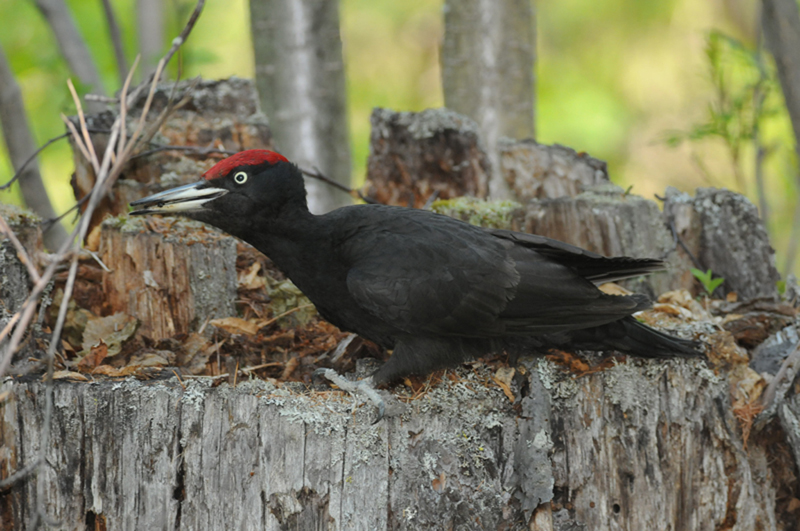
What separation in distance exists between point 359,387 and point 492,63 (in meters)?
3.46

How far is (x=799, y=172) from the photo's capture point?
15.3ft

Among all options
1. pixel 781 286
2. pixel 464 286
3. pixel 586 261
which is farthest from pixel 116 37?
pixel 781 286

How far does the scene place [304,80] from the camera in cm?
485

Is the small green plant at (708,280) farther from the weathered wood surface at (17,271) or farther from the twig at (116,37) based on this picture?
the twig at (116,37)

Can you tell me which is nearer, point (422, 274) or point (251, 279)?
point (422, 274)

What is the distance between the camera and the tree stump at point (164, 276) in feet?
9.87

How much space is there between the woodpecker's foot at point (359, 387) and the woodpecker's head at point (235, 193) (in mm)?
668

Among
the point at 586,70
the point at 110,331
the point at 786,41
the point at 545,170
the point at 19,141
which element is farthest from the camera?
the point at 586,70

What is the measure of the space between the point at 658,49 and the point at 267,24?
26.0ft

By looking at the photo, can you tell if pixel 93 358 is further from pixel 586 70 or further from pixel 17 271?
pixel 586 70

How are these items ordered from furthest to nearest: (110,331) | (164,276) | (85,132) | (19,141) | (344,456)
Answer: (19,141)
(164,276)
(110,331)
(344,456)
(85,132)

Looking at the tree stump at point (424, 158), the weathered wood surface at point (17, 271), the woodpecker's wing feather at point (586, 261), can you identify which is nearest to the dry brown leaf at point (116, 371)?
the weathered wood surface at point (17, 271)

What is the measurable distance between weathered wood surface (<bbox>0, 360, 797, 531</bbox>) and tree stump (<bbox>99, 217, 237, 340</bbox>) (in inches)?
29.3

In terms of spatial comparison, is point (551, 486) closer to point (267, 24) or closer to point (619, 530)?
point (619, 530)
